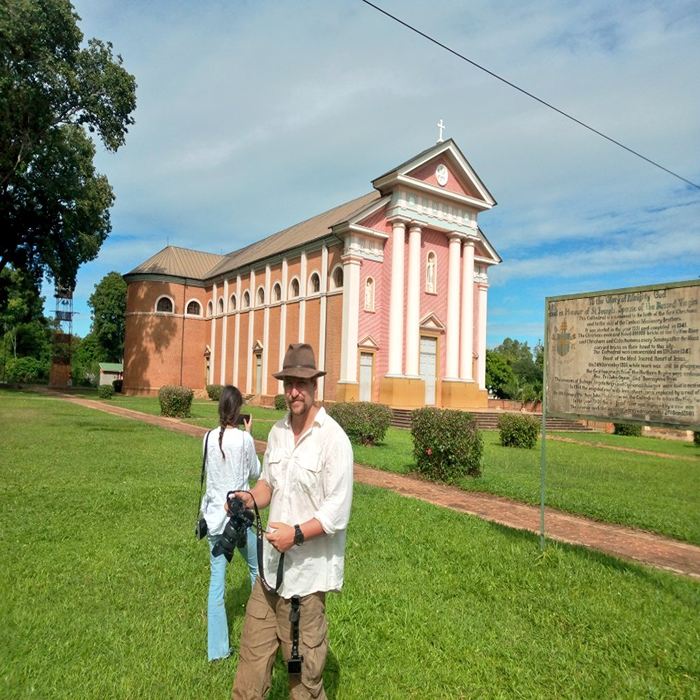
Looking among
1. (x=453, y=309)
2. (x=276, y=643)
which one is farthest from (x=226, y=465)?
(x=453, y=309)

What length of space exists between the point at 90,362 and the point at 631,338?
2887 inches

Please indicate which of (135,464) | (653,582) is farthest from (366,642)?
(135,464)

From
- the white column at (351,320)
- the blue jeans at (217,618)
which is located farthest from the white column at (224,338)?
the blue jeans at (217,618)

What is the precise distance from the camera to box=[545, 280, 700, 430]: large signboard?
16.9 ft

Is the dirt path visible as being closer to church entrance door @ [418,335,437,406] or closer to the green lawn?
the green lawn

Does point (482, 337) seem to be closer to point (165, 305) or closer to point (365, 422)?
point (365, 422)

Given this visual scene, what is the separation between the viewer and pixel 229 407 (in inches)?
161

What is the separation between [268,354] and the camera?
35.7 metres

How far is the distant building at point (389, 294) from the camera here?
93.2ft

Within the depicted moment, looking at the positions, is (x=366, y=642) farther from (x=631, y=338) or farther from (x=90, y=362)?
(x=90, y=362)

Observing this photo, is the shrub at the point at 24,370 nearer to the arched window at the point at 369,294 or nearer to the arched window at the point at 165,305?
the arched window at the point at 165,305

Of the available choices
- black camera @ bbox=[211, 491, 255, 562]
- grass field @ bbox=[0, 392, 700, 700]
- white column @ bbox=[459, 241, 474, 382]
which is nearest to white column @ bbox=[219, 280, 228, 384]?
white column @ bbox=[459, 241, 474, 382]

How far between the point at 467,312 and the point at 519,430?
14.8 meters

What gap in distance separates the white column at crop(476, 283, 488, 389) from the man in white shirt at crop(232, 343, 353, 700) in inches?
1255
